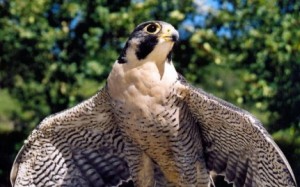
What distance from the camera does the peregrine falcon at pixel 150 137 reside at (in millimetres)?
5602

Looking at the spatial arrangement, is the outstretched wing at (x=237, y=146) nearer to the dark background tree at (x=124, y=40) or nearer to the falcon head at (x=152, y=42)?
the falcon head at (x=152, y=42)

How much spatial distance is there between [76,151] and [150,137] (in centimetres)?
80

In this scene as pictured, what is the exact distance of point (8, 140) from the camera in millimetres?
11086

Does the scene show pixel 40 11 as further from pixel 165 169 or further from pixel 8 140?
pixel 165 169

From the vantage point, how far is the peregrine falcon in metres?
5.60

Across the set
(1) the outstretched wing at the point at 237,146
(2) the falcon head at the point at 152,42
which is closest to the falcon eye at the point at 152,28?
(2) the falcon head at the point at 152,42

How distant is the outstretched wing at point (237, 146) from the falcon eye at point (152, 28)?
0.47 m

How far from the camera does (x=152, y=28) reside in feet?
18.3

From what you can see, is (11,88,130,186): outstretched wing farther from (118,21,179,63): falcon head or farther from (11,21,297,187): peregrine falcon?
(118,21,179,63): falcon head

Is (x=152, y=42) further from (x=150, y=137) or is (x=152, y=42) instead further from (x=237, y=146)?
(x=237, y=146)

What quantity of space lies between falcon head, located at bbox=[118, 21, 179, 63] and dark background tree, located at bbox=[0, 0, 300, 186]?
151 inches

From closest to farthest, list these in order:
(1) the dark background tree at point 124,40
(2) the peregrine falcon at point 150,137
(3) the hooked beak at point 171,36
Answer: (3) the hooked beak at point 171,36 → (2) the peregrine falcon at point 150,137 → (1) the dark background tree at point 124,40

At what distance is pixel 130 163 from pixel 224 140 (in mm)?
729

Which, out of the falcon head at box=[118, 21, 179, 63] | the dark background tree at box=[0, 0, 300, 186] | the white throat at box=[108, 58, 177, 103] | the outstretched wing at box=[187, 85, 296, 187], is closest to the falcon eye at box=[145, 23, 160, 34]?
the falcon head at box=[118, 21, 179, 63]
